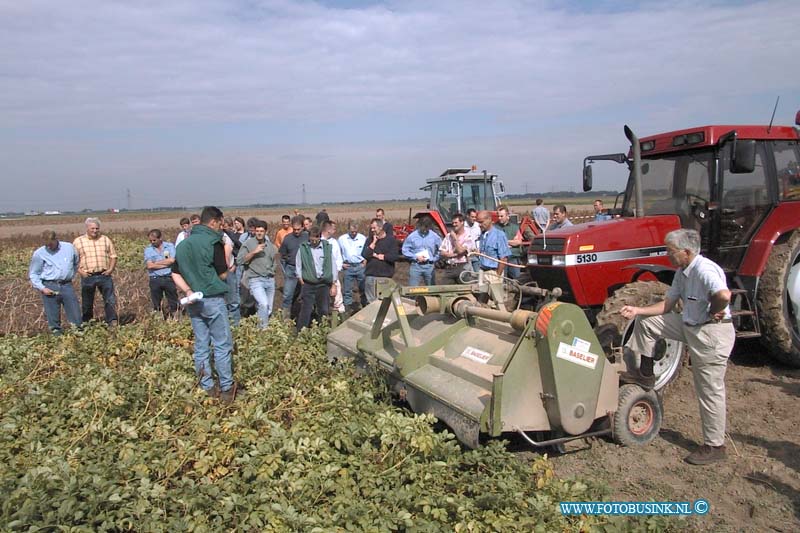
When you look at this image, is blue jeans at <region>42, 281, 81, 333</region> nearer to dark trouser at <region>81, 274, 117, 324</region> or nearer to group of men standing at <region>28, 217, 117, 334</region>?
group of men standing at <region>28, 217, 117, 334</region>

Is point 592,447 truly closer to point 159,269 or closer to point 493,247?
point 493,247

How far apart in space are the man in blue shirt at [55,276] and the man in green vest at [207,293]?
3.32 metres

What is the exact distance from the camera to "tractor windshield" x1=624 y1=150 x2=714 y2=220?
639 centimetres

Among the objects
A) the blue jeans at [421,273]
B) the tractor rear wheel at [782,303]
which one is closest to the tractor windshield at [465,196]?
the blue jeans at [421,273]

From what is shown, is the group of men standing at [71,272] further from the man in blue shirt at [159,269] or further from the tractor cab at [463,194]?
the tractor cab at [463,194]

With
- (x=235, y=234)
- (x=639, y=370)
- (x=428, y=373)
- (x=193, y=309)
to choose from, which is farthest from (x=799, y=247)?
(x=235, y=234)

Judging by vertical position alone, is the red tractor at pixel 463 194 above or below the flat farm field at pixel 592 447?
above

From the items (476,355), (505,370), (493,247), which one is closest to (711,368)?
(505,370)

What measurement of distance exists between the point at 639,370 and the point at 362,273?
536 centimetres

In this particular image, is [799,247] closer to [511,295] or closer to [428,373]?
[511,295]

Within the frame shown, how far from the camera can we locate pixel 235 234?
407 inches

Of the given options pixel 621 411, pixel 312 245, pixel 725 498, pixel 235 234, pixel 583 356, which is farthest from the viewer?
pixel 235 234

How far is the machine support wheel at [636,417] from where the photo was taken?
181 inches

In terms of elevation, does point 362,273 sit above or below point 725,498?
above
